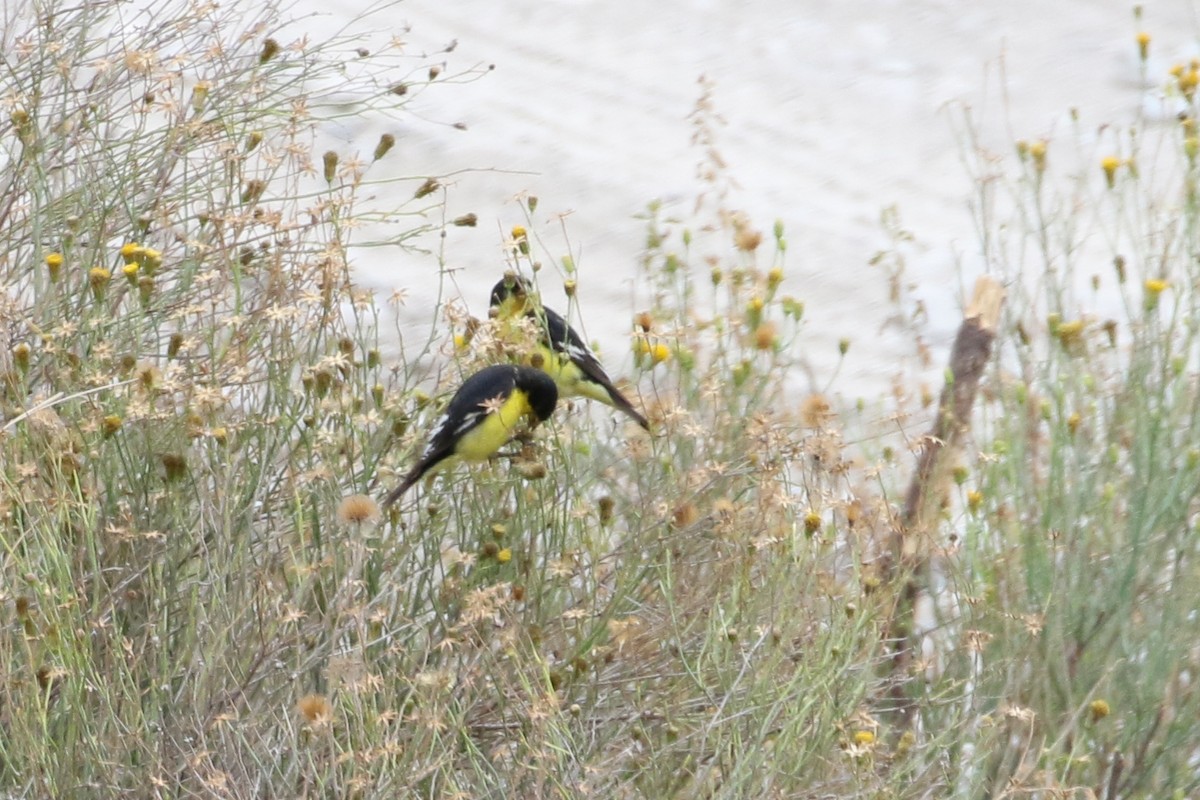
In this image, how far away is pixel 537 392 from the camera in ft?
11.6

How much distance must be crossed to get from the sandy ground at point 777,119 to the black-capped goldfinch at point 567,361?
219 centimetres

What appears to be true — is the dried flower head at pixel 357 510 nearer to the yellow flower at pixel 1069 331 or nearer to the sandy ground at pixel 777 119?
the yellow flower at pixel 1069 331

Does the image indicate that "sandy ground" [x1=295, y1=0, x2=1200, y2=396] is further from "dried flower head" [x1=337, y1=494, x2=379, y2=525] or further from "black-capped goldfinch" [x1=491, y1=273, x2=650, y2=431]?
"dried flower head" [x1=337, y1=494, x2=379, y2=525]

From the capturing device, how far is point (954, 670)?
3586 mm

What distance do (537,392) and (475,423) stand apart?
0.97ft

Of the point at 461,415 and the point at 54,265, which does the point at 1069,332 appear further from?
the point at 54,265

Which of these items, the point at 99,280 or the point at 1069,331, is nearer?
the point at 99,280

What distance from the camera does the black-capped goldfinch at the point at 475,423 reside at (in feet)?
10.7

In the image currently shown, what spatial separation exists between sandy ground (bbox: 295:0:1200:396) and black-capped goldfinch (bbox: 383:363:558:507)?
2.93 metres

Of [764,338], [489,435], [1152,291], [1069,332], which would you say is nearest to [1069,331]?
[1069,332]

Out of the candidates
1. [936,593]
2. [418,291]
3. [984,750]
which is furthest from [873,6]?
[984,750]

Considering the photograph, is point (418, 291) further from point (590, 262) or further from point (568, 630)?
point (568, 630)

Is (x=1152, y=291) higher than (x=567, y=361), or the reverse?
(x=1152, y=291)

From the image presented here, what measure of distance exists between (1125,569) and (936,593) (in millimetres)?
390
